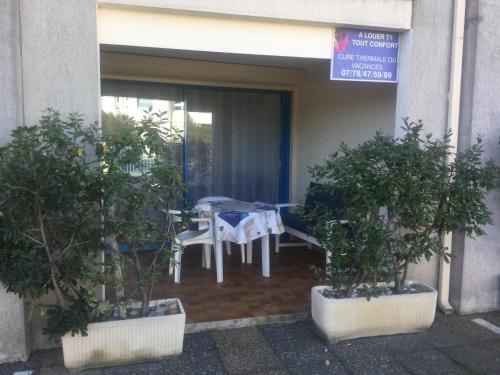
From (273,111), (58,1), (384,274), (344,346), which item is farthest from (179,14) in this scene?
(273,111)

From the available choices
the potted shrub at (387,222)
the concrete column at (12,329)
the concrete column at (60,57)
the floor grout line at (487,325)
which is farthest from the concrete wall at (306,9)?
the floor grout line at (487,325)

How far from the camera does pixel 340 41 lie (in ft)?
12.4

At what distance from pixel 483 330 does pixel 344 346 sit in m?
1.29

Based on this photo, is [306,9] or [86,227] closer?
[86,227]

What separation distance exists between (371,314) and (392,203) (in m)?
0.91

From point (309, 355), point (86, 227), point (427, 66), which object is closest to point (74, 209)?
point (86, 227)

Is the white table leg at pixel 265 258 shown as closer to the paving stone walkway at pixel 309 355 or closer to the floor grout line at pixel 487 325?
the paving stone walkway at pixel 309 355

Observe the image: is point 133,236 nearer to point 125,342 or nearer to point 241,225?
point 125,342

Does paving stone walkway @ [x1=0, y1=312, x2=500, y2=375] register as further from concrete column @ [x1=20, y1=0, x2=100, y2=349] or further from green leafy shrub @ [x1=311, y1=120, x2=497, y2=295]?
concrete column @ [x1=20, y1=0, x2=100, y2=349]

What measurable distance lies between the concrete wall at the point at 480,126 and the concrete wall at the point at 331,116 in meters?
0.82

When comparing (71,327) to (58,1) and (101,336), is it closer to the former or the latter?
(101,336)

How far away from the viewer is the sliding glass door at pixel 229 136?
609 centimetres

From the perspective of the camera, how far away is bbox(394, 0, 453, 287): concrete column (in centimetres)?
385

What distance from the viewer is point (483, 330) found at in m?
3.74
